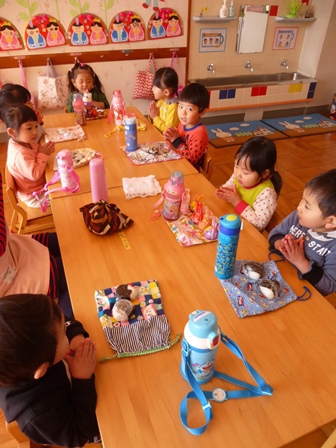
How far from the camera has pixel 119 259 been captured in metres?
1.20

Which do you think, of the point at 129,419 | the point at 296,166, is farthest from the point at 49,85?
the point at 129,419

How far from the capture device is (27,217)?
1879 millimetres

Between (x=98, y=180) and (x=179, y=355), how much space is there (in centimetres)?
83

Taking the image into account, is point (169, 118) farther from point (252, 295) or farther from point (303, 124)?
point (303, 124)

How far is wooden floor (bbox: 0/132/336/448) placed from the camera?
9.64 feet

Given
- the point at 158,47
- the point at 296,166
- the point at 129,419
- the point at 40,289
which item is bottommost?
the point at 296,166

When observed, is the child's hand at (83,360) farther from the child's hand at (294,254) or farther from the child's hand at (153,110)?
the child's hand at (153,110)

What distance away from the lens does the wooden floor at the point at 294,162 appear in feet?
9.64

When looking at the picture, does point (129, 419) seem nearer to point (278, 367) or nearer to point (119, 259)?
point (278, 367)

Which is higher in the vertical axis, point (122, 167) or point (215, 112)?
point (122, 167)

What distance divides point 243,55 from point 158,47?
3.69 feet

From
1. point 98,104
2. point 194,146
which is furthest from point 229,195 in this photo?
point 98,104

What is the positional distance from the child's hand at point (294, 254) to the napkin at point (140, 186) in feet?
2.13

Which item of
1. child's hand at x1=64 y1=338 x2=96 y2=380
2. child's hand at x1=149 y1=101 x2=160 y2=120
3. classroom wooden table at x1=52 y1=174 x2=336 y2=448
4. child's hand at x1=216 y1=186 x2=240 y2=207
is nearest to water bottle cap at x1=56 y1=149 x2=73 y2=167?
classroom wooden table at x1=52 y1=174 x2=336 y2=448
